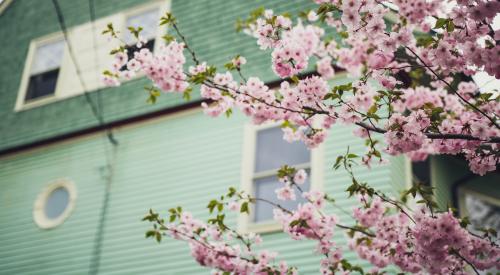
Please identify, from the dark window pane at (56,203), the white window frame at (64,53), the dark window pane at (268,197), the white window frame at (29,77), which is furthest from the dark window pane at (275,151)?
the white window frame at (29,77)

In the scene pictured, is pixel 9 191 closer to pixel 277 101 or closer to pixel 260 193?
pixel 260 193

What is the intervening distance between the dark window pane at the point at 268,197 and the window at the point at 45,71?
5495mm

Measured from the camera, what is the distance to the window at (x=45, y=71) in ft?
36.2

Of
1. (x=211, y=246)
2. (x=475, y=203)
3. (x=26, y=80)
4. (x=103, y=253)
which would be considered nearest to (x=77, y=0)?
(x=26, y=80)

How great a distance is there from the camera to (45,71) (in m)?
11.1

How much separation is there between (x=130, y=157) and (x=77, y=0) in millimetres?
4547

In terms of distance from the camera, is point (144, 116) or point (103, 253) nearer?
point (103, 253)

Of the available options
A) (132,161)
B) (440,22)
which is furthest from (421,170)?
(440,22)

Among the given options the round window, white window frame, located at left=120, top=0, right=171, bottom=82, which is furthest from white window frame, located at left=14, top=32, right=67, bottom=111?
the round window

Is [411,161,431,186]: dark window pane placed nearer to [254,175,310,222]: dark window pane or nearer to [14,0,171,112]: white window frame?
[254,175,310,222]: dark window pane

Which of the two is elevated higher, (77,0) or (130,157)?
(77,0)

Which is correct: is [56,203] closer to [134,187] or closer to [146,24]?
[134,187]

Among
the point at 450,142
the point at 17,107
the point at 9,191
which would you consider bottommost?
the point at 450,142

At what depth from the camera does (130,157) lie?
9.12 m
